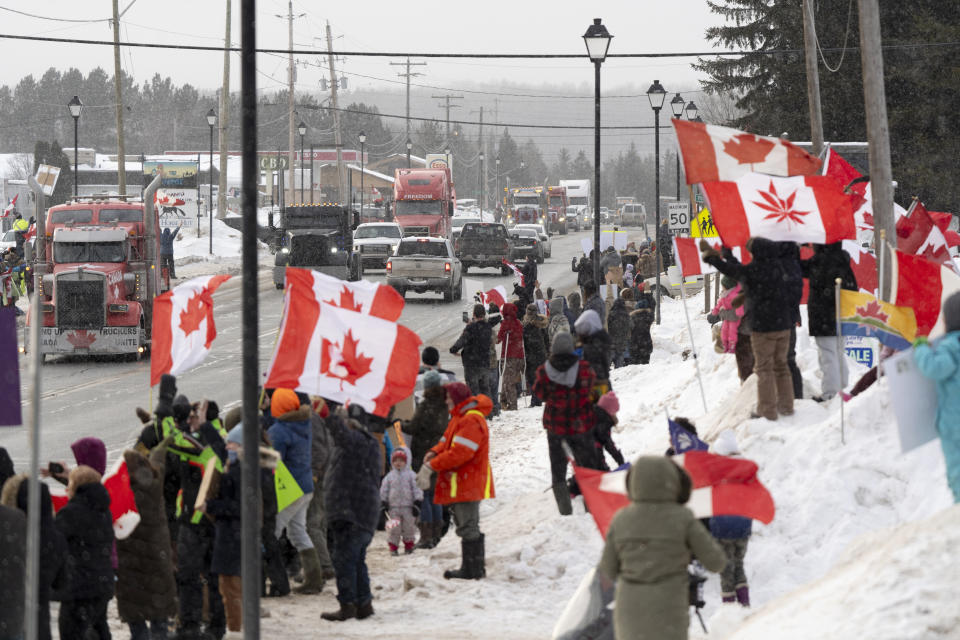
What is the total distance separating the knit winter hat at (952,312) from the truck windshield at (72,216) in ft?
70.5

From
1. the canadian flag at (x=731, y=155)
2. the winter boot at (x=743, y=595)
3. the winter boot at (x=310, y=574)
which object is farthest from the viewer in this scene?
the canadian flag at (x=731, y=155)

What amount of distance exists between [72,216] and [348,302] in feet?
57.3

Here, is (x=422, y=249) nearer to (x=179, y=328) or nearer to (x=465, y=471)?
(x=179, y=328)

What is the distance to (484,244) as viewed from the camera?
46094mm

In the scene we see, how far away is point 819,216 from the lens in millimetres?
11664

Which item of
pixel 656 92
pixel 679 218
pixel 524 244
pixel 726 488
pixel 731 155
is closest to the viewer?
pixel 726 488

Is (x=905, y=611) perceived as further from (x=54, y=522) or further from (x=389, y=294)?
(x=389, y=294)

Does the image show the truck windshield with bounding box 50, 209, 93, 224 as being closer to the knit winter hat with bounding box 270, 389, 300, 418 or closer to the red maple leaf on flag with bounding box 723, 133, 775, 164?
the red maple leaf on flag with bounding box 723, 133, 775, 164

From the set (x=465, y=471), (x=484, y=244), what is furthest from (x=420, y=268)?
(x=465, y=471)

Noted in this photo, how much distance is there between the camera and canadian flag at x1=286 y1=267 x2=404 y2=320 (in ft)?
32.8

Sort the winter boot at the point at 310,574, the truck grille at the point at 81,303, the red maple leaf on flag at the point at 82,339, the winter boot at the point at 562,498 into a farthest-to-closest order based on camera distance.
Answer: the red maple leaf on flag at the point at 82,339 < the truck grille at the point at 81,303 < the winter boot at the point at 562,498 < the winter boot at the point at 310,574

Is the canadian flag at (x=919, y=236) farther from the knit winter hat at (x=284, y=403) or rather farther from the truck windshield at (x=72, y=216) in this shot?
the truck windshield at (x=72, y=216)

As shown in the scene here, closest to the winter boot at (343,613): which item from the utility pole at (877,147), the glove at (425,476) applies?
the glove at (425,476)

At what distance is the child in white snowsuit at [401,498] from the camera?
11508mm
